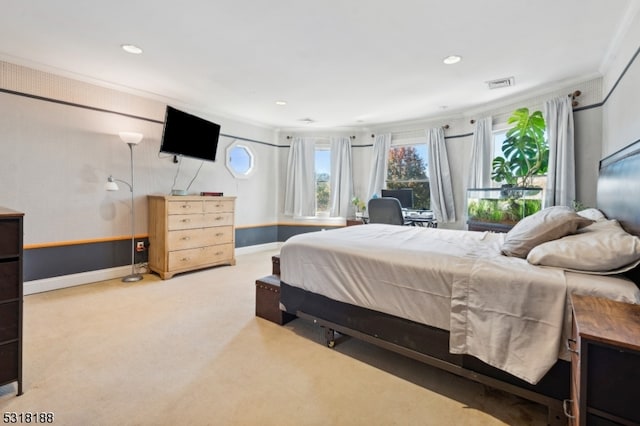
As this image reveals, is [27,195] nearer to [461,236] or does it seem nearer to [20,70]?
[20,70]

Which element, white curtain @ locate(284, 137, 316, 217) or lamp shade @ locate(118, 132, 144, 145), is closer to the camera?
lamp shade @ locate(118, 132, 144, 145)

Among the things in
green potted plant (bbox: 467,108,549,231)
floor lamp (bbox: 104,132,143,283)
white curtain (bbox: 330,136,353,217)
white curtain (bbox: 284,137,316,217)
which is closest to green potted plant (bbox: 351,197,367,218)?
white curtain (bbox: 330,136,353,217)

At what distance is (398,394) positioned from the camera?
165 cm

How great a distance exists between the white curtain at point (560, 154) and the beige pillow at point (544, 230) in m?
2.03

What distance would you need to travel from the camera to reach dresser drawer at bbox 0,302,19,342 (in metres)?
1.49

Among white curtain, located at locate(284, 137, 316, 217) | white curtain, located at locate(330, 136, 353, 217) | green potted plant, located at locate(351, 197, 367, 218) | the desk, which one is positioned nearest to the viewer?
the desk

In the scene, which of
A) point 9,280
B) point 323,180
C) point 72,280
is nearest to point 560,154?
point 323,180

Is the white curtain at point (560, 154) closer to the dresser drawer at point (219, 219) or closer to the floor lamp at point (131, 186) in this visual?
the dresser drawer at point (219, 219)

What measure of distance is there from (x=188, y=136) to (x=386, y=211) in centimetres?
295

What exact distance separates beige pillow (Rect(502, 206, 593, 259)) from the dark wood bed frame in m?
0.26

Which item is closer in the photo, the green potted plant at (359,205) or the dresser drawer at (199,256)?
the dresser drawer at (199,256)

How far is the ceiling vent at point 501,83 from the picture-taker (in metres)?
3.34

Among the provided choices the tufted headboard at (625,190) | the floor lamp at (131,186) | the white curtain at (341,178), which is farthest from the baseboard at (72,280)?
the tufted headboard at (625,190)

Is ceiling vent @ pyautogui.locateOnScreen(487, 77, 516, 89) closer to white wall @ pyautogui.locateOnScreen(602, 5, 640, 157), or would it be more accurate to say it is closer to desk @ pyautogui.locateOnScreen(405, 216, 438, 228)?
white wall @ pyautogui.locateOnScreen(602, 5, 640, 157)
